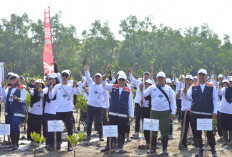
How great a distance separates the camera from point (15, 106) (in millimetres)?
8906

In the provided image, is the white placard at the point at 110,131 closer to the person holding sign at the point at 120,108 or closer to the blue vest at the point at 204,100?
the person holding sign at the point at 120,108

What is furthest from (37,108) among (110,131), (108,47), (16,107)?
(108,47)

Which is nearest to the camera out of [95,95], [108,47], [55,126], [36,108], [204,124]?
[204,124]

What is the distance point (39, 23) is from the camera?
46031 mm

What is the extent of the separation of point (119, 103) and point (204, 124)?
223 centimetres

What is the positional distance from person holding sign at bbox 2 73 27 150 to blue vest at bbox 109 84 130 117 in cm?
253

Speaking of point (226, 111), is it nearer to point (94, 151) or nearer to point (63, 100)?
point (94, 151)

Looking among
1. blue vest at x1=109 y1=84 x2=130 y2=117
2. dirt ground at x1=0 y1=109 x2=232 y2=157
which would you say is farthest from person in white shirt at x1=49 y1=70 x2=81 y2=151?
blue vest at x1=109 y1=84 x2=130 y2=117

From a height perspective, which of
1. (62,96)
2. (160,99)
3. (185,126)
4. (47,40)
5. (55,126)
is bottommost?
(185,126)

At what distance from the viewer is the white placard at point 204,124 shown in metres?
7.23

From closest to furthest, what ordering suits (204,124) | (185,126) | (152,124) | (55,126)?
(204,124) → (152,124) → (55,126) → (185,126)

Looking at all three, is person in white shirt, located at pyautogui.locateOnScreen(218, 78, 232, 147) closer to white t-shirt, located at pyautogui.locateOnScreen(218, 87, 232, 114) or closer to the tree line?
white t-shirt, located at pyautogui.locateOnScreen(218, 87, 232, 114)

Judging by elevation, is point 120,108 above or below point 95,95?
below

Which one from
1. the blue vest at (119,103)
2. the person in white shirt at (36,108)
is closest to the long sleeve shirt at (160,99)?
the blue vest at (119,103)
